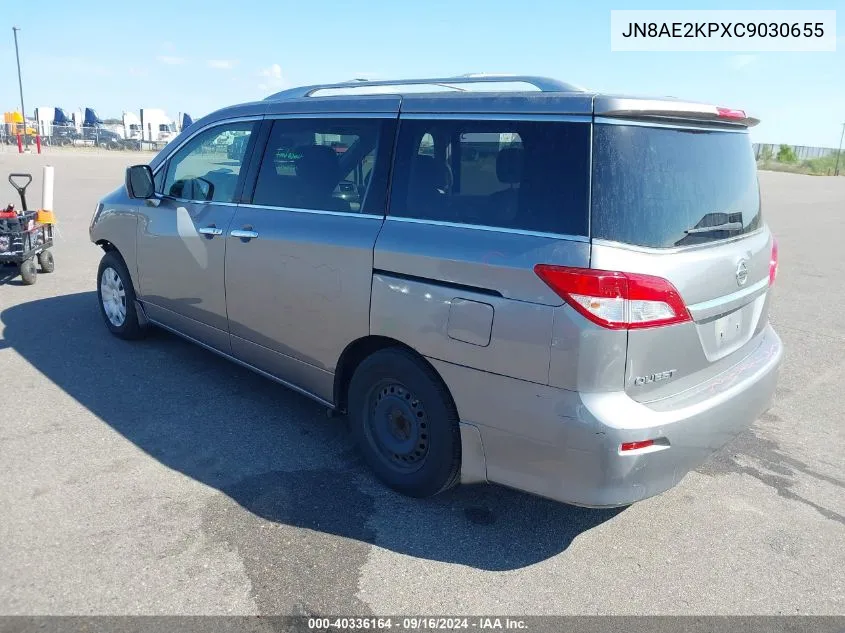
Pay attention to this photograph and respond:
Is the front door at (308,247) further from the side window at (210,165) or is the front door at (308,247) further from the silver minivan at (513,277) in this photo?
the side window at (210,165)

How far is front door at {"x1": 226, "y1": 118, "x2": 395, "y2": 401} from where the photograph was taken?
134 inches

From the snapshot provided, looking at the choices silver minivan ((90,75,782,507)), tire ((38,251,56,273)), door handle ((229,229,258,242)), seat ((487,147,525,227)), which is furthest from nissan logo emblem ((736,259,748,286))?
tire ((38,251,56,273))

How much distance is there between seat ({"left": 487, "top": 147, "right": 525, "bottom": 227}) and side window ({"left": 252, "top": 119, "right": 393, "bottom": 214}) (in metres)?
0.68

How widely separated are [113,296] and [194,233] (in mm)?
1664

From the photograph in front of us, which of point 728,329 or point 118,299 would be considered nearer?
point 728,329

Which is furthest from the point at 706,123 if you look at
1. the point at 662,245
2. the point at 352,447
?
the point at 352,447

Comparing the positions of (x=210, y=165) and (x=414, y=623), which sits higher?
(x=210, y=165)

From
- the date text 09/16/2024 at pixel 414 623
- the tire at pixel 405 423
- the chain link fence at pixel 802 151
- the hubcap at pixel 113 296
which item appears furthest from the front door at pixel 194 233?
the chain link fence at pixel 802 151

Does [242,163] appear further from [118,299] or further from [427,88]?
[118,299]

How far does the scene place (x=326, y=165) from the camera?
372 cm

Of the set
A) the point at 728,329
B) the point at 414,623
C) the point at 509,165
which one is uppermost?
the point at 509,165

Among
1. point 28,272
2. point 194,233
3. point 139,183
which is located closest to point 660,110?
point 194,233

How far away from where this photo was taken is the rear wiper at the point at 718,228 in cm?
Answer: 285

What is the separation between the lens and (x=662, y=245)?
8.84 ft
